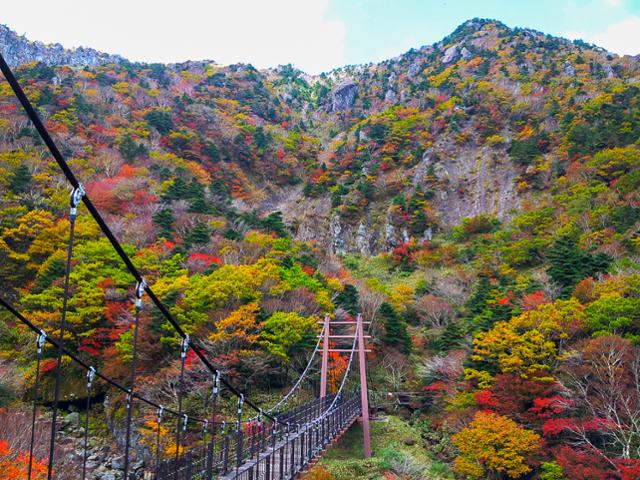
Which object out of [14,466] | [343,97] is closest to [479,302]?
[14,466]

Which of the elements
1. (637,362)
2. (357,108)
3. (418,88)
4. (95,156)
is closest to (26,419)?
(637,362)

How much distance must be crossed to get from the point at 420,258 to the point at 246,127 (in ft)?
75.0

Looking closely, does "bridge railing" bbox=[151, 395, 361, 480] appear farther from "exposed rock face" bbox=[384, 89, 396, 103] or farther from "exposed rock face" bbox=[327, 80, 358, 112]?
"exposed rock face" bbox=[327, 80, 358, 112]

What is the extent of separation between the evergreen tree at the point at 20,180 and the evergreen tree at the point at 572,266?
2114 centimetres

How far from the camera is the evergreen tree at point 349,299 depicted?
18766 mm

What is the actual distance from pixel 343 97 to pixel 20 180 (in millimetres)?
45473

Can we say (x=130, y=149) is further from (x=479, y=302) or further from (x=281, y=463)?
(x=281, y=463)

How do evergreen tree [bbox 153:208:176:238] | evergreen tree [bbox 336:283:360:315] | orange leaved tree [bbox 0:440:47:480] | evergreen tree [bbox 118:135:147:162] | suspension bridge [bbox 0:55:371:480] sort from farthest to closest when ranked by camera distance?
1. evergreen tree [bbox 118:135:147:162]
2. evergreen tree [bbox 153:208:176:238]
3. evergreen tree [bbox 336:283:360:315]
4. orange leaved tree [bbox 0:440:47:480]
5. suspension bridge [bbox 0:55:371:480]

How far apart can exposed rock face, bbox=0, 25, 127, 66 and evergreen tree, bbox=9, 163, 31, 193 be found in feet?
120

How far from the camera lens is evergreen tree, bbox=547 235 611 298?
15877 mm

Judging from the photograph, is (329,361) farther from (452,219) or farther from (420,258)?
(452,219)

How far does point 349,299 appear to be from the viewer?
1916 centimetres

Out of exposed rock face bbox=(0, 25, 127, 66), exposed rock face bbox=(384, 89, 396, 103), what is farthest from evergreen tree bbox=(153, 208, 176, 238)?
exposed rock face bbox=(0, 25, 127, 66)

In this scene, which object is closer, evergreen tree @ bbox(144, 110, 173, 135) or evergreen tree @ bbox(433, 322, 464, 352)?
evergreen tree @ bbox(433, 322, 464, 352)
